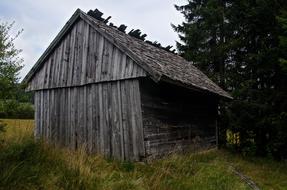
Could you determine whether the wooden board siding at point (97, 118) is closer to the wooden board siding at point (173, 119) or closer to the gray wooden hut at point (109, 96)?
the gray wooden hut at point (109, 96)

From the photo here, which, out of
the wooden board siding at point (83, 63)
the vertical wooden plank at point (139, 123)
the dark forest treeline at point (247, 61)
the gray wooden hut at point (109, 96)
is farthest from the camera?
the dark forest treeline at point (247, 61)

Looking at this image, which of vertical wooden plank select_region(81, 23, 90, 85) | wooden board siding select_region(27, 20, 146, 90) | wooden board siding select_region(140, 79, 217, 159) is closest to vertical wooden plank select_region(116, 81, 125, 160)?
wooden board siding select_region(27, 20, 146, 90)

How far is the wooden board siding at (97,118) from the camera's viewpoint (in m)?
10.5

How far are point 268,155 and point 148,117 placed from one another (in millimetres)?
7771

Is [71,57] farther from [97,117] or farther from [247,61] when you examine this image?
[247,61]

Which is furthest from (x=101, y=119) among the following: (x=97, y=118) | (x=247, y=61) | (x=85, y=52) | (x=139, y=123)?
(x=247, y=61)

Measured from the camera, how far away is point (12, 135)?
6844mm

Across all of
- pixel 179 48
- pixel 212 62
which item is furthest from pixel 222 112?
pixel 179 48

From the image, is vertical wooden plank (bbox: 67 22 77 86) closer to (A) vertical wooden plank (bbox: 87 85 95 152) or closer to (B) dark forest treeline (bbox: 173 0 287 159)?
(A) vertical wooden plank (bbox: 87 85 95 152)

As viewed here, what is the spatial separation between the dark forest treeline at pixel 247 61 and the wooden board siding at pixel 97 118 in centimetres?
730

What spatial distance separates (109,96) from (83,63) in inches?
66.9

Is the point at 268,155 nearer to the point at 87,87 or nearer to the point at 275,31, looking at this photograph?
the point at 275,31

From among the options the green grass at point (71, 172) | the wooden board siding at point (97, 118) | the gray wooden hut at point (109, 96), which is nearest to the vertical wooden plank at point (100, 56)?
the gray wooden hut at point (109, 96)

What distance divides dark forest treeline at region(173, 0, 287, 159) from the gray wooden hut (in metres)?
3.70
